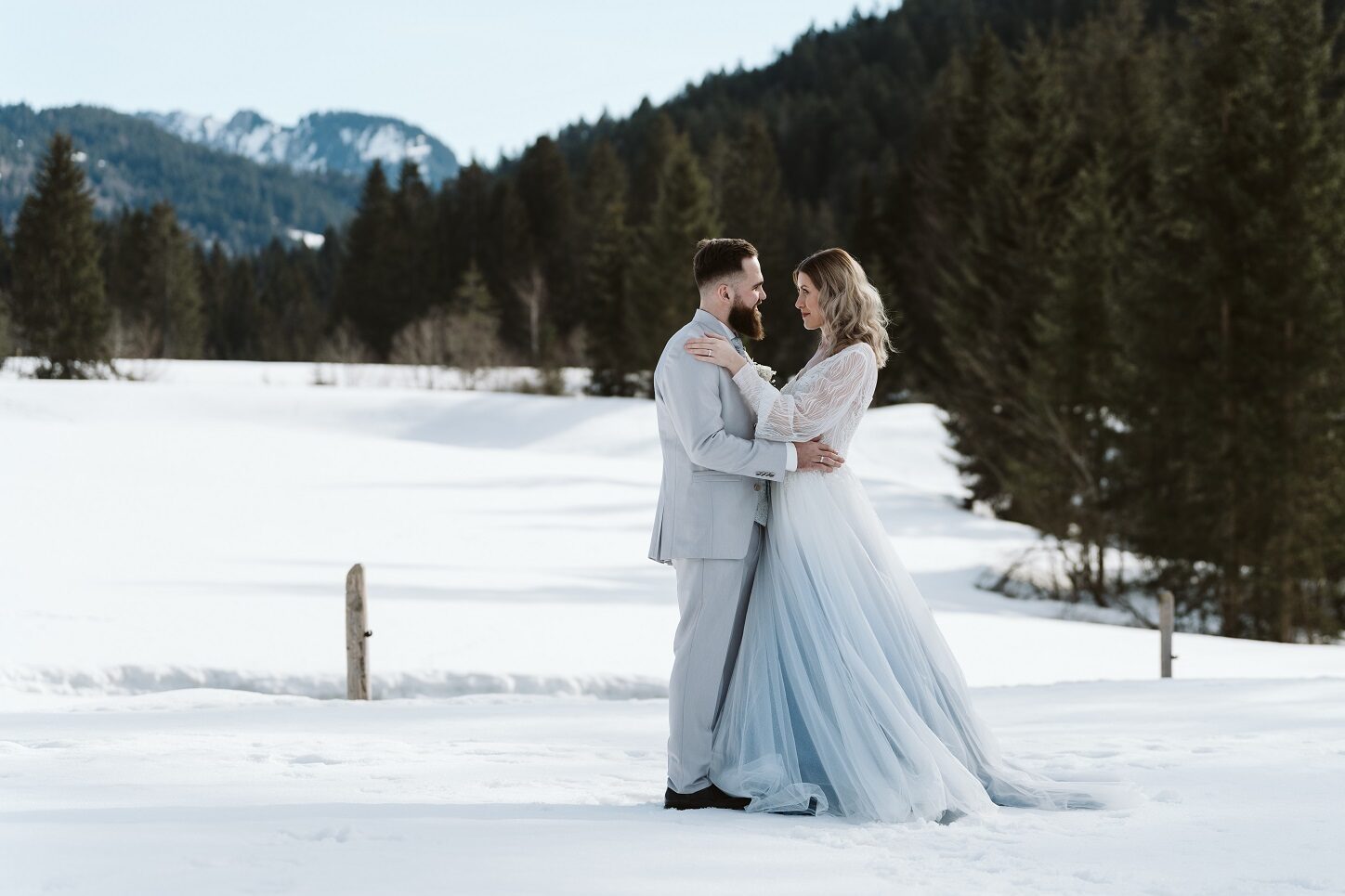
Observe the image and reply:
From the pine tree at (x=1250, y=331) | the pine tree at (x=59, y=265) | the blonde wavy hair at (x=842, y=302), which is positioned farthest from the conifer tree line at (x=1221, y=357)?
the pine tree at (x=59, y=265)

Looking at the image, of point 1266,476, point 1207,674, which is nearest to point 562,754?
point 1207,674

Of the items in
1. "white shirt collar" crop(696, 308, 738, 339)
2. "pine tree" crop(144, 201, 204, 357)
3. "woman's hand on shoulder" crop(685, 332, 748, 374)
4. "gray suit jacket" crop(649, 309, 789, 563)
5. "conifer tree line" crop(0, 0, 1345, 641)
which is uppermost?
"pine tree" crop(144, 201, 204, 357)

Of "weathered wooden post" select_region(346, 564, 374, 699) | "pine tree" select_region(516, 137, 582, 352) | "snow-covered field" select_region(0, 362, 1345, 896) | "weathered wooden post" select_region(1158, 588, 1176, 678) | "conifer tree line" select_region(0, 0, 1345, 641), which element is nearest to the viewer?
A: "snow-covered field" select_region(0, 362, 1345, 896)

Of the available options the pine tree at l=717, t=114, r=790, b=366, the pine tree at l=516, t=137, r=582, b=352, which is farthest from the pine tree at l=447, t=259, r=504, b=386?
the pine tree at l=516, t=137, r=582, b=352

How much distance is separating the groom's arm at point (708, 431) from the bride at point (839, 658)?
67 millimetres

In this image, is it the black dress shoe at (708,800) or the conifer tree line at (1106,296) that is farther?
the conifer tree line at (1106,296)

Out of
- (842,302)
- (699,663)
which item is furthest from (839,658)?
(842,302)

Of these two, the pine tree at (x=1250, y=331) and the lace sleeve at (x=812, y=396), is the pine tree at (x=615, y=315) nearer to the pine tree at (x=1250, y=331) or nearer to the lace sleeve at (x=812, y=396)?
the pine tree at (x=1250, y=331)

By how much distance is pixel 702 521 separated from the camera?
4.74 meters

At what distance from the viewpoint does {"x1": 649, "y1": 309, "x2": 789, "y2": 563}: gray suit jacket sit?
466cm

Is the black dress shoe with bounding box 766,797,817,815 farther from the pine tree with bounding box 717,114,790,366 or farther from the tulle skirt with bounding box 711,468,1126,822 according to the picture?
the pine tree with bounding box 717,114,790,366

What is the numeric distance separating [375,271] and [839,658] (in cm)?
7223

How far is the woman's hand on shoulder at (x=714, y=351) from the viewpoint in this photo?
4.68 meters

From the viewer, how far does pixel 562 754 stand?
6250 mm
